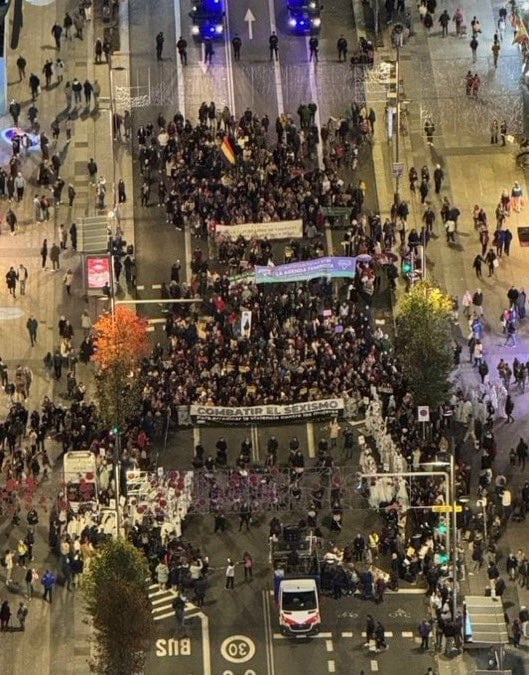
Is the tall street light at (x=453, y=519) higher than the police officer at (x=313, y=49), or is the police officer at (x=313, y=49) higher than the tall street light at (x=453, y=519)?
the police officer at (x=313, y=49)

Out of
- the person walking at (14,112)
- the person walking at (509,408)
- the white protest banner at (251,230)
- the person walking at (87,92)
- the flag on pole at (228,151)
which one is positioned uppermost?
the person walking at (87,92)

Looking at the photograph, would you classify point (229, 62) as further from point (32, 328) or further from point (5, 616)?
point (5, 616)

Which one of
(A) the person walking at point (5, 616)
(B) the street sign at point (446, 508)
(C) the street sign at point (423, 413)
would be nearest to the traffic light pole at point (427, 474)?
(B) the street sign at point (446, 508)

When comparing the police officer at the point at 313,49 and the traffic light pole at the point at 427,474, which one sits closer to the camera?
the traffic light pole at the point at 427,474

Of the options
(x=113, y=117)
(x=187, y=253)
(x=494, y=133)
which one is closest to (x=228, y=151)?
(x=187, y=253)

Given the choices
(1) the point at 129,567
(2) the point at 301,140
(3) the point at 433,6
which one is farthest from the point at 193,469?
(3) the point at 433,6

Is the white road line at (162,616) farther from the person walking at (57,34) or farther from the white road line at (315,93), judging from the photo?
the person walking at (57,34)

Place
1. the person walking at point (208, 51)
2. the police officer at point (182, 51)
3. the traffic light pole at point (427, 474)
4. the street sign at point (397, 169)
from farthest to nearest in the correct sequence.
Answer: the person walking at point (208, 51)
the police officer at point (182, 51)
the street sign at point (397, 169)
the traffic light pole at point (427, 474)
